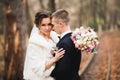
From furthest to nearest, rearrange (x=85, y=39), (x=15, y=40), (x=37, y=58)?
(x=15, y=40)
(x=85, y=39)
(x=37, y=58)

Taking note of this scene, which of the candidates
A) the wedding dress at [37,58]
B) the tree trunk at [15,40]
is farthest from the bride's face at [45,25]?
the tree trunk at [15,40]

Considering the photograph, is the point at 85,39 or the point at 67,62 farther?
the point at 85,39

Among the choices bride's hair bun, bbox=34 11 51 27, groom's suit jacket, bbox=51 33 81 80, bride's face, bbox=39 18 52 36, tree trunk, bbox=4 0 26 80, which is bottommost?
tree trunk, bbox=4 0 26 80

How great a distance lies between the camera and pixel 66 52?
4801 mm

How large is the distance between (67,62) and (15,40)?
30.0ft

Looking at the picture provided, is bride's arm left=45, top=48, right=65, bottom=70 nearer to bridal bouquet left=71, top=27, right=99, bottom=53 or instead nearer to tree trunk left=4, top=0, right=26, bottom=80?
bridal bouquet left=71, top=27, right=99, bottom=53

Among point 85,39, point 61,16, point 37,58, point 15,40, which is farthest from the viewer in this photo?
point 15,40

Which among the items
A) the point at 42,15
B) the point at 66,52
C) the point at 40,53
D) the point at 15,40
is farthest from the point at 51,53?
the point at 15,40

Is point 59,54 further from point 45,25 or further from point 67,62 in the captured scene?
point 45,25

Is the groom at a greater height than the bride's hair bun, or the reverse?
the bride's hair bun

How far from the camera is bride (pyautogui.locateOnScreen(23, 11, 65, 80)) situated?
4914mm

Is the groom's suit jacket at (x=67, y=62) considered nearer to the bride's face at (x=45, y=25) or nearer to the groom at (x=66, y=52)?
the groom at (x=66, y=52)

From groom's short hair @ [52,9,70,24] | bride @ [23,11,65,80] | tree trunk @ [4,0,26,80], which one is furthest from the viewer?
tree trunk @ [4,0,26,80]

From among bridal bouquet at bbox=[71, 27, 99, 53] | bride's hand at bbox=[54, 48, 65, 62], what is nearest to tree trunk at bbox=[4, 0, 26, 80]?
bridal bouquet at bbox=[71, 27, 99, 53]
